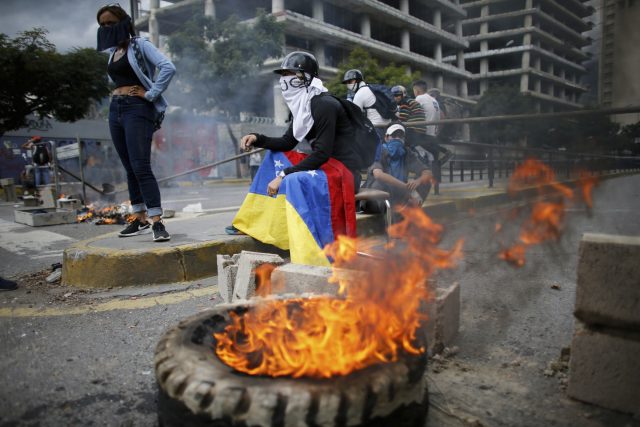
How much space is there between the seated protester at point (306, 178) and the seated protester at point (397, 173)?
3.26 ft

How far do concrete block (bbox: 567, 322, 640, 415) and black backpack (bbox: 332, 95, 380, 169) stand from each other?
2.10 m

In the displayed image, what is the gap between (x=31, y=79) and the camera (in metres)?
15.1

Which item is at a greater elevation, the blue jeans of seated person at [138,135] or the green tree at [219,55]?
the green tree at [219,55]

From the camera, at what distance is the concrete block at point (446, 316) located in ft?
6.47

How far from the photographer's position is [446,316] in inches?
80.0

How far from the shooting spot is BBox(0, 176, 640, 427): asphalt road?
1585mm

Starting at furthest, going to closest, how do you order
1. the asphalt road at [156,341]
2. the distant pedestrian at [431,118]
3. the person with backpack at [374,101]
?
the distant pedestrian at [431,118], the person with backpack at [374,101], the asphalt road at [156,341]

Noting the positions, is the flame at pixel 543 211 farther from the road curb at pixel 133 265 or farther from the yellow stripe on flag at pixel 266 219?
the road curb at pixel 133 265

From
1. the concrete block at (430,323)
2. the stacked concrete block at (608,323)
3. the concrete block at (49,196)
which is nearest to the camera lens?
the stacked concrete block at (608,323)

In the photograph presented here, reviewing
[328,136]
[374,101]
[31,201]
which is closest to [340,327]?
[328,136]

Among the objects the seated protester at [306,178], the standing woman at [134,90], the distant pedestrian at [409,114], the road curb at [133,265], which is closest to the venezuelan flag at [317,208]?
the seated protester at [306,178]

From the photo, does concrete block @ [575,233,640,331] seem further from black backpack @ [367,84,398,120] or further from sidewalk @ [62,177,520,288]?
black backpack @ [367,84,398,120]

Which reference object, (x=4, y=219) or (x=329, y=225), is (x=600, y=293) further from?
(x=4, y=219)

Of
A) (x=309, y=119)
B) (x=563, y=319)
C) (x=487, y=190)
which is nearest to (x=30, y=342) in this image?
(x=309, y=119)
